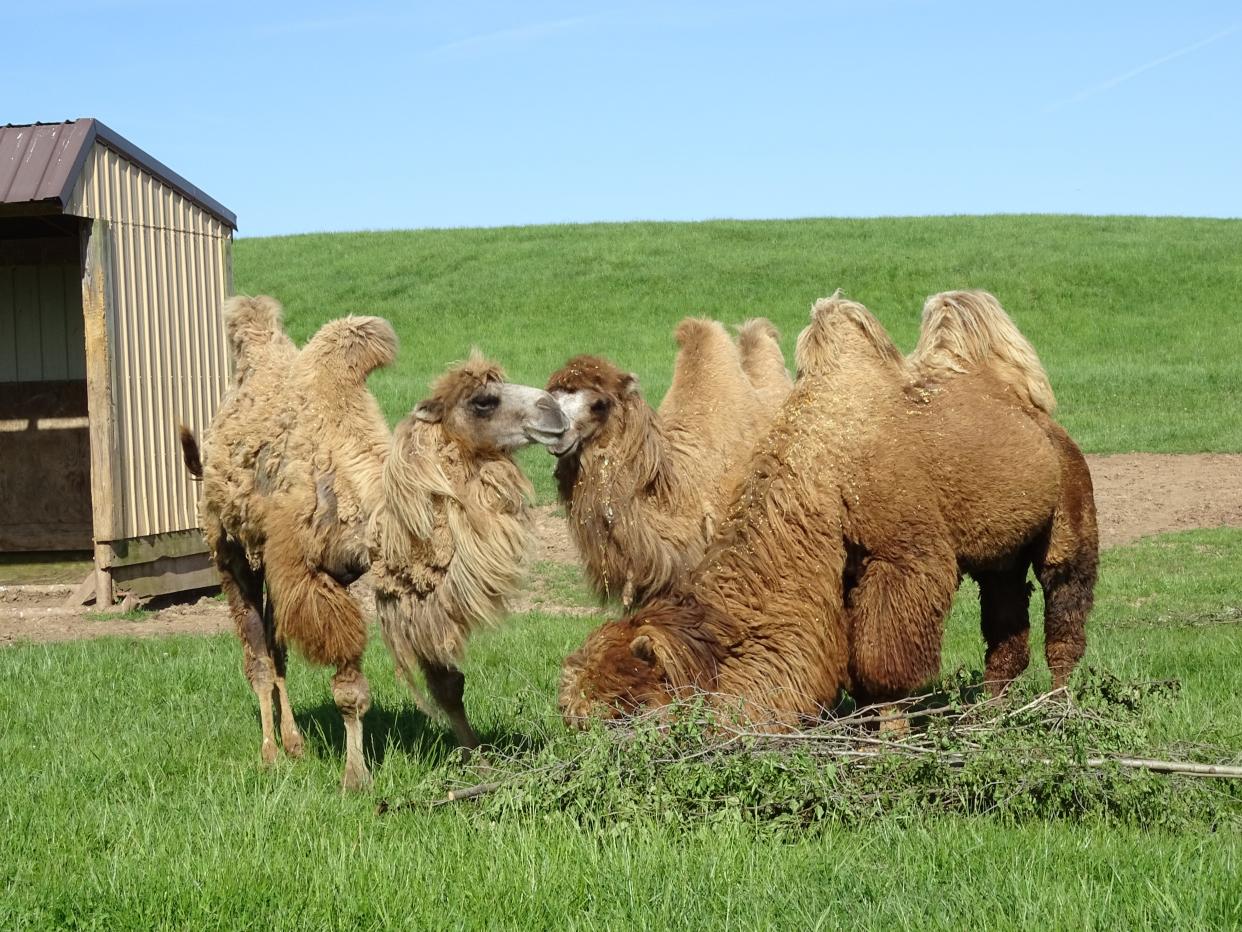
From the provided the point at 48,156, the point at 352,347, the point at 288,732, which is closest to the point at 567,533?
the point at 48,156

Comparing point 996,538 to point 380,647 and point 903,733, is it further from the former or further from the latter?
point 380,647

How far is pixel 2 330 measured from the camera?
15555 mm

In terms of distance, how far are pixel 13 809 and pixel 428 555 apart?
2.13 meters

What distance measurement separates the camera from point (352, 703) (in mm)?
6762

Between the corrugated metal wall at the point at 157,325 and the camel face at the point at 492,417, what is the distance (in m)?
7.43

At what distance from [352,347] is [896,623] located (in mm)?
3297

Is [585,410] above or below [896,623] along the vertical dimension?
above

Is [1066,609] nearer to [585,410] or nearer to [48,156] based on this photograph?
[585,410]

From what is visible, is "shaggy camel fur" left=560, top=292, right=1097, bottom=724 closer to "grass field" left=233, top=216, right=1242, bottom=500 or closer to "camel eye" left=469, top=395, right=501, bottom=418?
"camel eye" left=469, top=395, right=501, bottom=418

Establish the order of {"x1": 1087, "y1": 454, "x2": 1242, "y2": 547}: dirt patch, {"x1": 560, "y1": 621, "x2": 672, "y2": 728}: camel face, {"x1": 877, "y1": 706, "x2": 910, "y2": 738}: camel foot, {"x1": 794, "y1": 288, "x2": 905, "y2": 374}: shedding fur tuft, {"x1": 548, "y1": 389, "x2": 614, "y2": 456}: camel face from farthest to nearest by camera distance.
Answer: {"x1": 1087, "y1": 454, "x2": 1242, "y2": 547}: dirt patch
{"x1": 548, "y1": 389, "x2": 614, "y2": 456}: camel face
{"x1": 794, "y1": 288, "x2": 905, "y2": 374}: shedding fur tuft
{"x1": 877, "y1": 706, "x2": 910, "y2": 738}: camel foot
{"x1": 560, "y1": 621, "x2": 672, "y2": 728}: camel face

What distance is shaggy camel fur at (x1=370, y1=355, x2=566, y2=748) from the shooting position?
6324 mm

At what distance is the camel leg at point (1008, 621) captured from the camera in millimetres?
7828

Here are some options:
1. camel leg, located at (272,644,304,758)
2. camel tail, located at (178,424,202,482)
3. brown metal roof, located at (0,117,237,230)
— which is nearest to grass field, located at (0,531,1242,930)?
camel leg, located at (272,644,304,758)

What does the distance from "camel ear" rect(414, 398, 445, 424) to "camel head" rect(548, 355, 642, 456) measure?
75 cm
